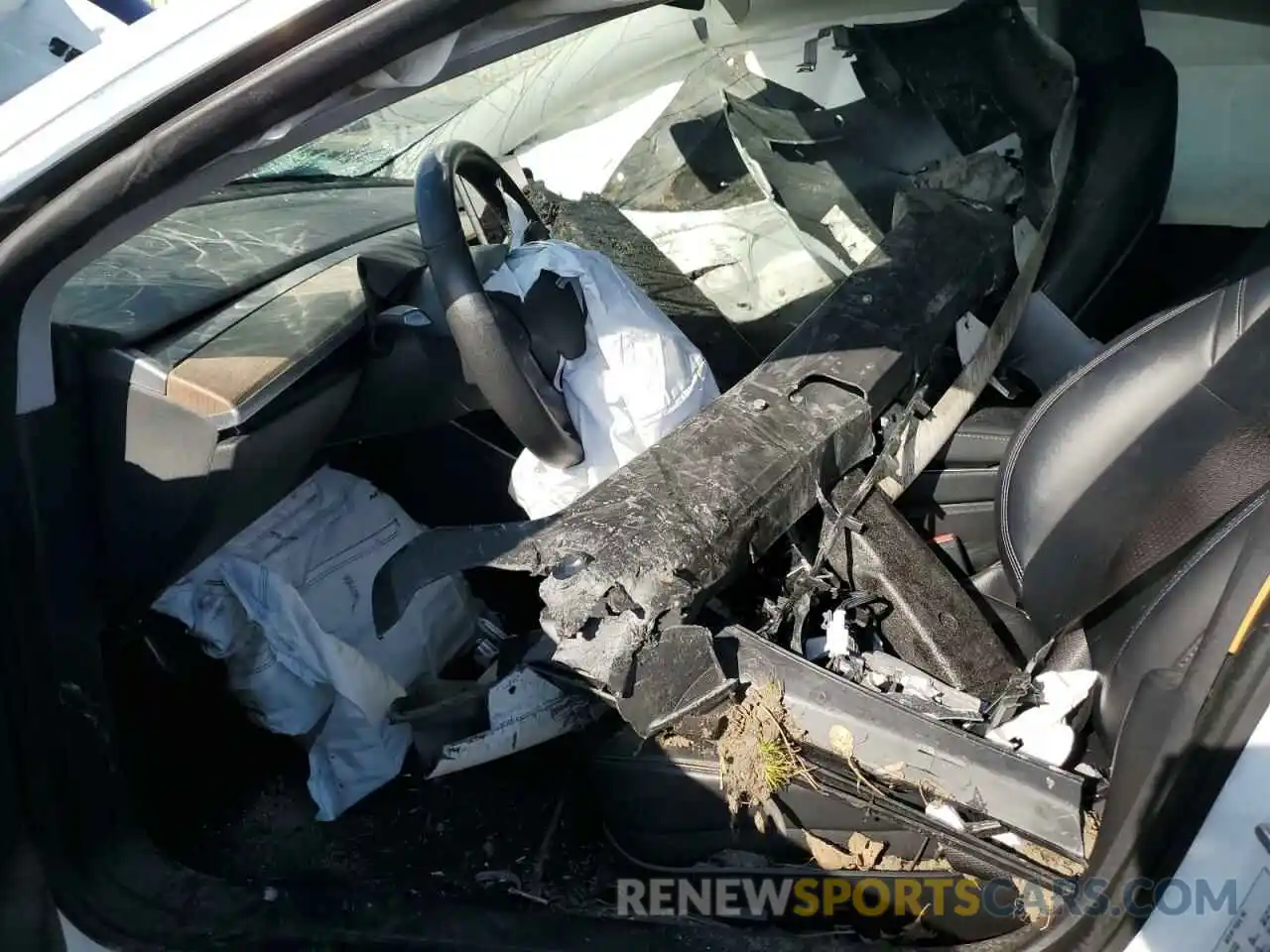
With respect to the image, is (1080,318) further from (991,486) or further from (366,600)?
(366,600)

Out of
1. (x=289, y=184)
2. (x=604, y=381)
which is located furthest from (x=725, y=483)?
(x=289, y=184)

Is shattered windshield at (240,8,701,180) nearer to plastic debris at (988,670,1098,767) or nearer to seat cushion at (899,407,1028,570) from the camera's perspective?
seat cushion at (899,407,1028,570)

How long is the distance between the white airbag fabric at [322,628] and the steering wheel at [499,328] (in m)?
0.37

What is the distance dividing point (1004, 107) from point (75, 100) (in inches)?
66.7

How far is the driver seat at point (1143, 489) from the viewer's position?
1177 mm

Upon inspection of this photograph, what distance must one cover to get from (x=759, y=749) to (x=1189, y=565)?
59 cm

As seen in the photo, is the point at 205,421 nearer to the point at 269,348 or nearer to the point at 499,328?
the point at 269,348

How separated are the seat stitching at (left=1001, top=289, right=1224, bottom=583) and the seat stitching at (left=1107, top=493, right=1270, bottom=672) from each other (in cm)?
19

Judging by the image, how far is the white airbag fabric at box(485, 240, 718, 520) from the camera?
4.90ft

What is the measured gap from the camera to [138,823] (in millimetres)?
1335

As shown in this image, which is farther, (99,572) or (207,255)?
(207,255)

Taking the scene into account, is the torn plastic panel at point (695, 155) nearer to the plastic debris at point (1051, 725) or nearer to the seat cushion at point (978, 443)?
the seat cushion at point (978, 443)

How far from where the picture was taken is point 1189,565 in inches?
46.2

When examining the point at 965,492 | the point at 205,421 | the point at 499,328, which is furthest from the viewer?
the point at 965,492
